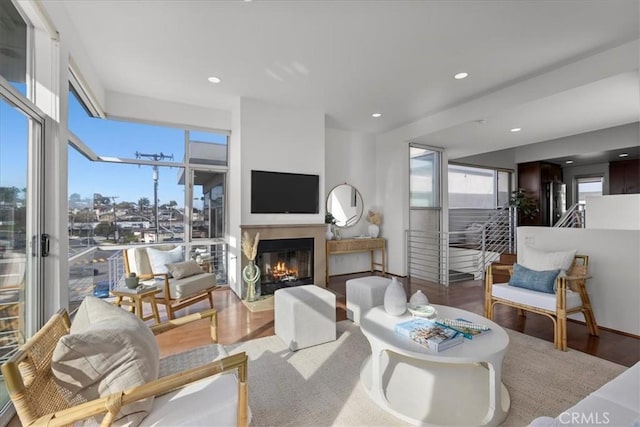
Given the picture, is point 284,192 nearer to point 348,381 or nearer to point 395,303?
point 395,303

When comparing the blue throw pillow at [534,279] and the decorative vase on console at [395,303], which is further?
the blue throw pillow at [534,279]

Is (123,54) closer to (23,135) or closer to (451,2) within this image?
(23,135)

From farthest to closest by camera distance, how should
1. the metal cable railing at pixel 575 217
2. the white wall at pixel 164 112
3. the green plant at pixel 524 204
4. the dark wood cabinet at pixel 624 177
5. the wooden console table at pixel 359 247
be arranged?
the green plant at pixel 524 204
the dark wood cabinet at pixel 624 177
the metal cable railing at pixel 575 217
the wooden console table at pixel 359 247
the white wall at pixel 164 112

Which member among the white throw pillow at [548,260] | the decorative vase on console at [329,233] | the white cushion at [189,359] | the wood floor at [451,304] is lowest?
the wood floor at [451,304]

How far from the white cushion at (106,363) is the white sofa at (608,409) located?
1.51 metres

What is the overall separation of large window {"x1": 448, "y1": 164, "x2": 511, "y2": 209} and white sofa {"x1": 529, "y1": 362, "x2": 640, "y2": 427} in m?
5.90

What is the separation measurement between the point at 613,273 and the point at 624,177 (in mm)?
6195

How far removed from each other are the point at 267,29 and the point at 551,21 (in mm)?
2453

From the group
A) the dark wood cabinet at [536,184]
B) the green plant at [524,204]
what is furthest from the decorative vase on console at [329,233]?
the dark wood cabinet at [536,184]

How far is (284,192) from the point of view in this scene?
449 centimetres

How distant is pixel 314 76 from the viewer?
357cm

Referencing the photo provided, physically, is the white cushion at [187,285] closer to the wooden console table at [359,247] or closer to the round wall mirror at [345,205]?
the wooden console table at [359,247]

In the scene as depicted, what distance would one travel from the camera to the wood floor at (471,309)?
263cm

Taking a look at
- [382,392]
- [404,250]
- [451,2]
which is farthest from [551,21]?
[404,250]
